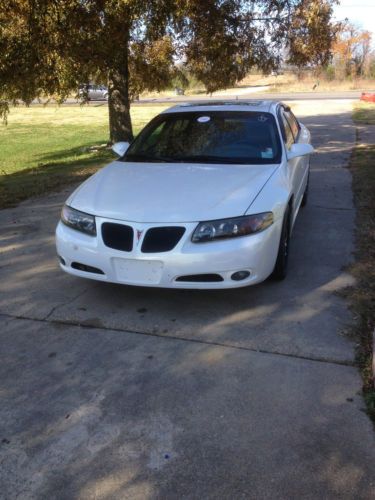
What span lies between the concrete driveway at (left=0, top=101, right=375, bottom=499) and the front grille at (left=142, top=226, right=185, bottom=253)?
0.57 meters

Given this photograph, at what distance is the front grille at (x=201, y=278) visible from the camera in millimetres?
3783

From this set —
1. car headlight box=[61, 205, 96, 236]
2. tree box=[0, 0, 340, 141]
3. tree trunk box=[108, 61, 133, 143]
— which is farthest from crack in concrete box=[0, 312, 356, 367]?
tree trunk box=[108, 61, 133, 143]

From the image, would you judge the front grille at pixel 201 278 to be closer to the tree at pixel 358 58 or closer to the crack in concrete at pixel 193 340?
the crack in concrete at pixel 193 340

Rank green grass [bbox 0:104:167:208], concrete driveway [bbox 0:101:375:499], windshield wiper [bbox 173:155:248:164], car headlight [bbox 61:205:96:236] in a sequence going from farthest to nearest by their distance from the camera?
green grass [bbox 0:104:167:208] → windshield wiper [bbox 173:155:248:164] → car headlight [bbox 61:205:96:236] → concrete driveway [bbox 0:101:375:499]

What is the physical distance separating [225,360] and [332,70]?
198 ft

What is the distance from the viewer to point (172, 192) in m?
4.08

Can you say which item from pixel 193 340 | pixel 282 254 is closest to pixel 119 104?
pixel 282 254

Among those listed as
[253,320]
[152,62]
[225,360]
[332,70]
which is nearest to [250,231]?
[253,320]

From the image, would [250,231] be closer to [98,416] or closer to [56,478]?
[98,416]

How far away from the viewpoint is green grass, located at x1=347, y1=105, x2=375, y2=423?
322 centimetres

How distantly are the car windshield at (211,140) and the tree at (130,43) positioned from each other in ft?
14.0

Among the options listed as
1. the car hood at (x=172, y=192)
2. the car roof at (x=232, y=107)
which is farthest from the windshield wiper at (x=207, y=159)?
the car roof at (x=232, y=107)

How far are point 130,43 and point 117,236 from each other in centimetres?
938

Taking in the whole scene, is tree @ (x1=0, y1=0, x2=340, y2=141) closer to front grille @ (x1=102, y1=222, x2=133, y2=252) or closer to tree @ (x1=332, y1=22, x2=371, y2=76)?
front grille @ (x1=102, y1=222, x2=133, y2=252)
